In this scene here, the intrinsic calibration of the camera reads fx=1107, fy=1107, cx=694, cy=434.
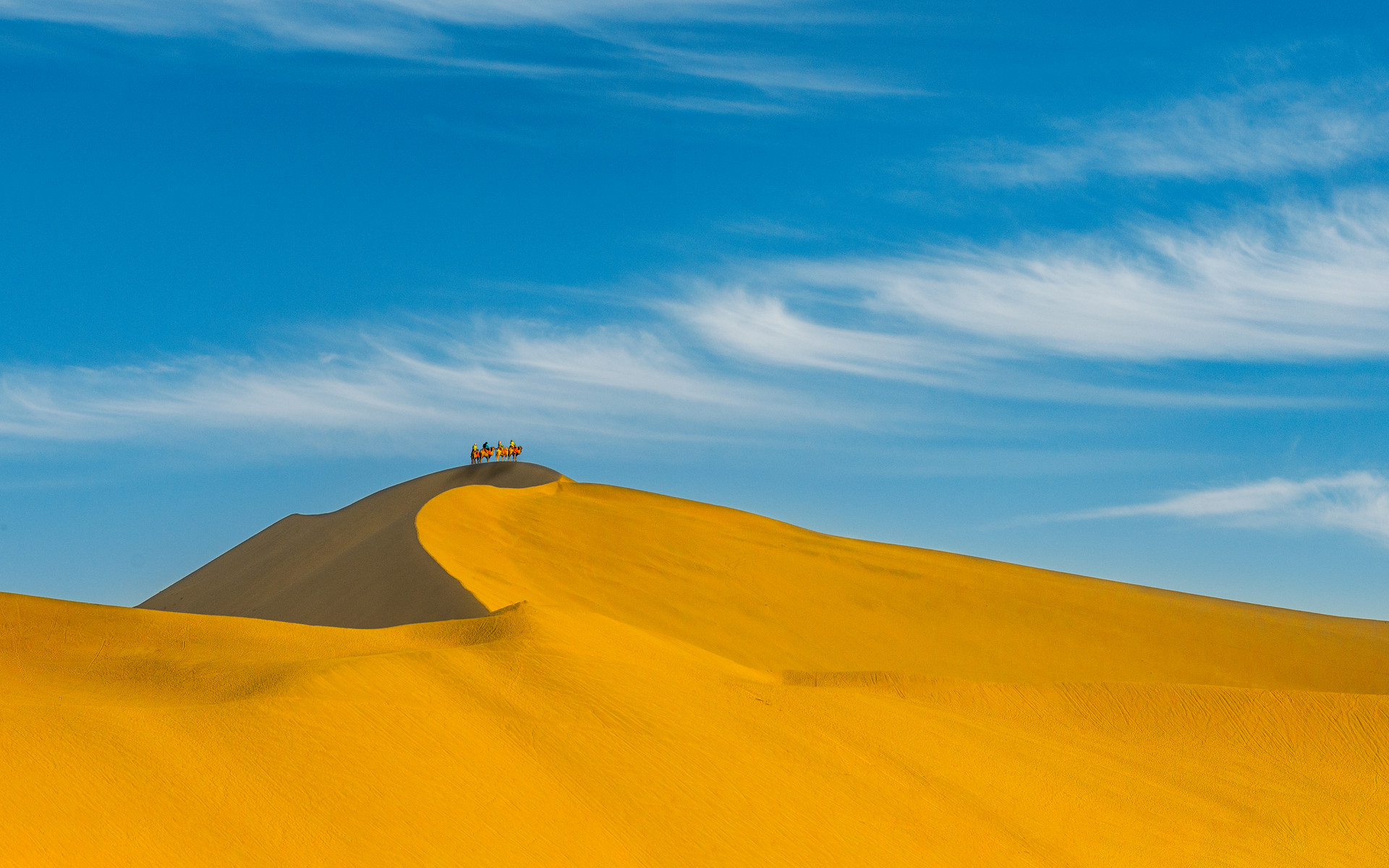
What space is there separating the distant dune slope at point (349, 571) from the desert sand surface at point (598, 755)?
116 centimetres

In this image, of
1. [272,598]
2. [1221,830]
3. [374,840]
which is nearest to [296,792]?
[374,840]

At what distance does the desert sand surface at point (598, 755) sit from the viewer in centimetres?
779

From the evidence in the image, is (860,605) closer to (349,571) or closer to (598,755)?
(349,571)

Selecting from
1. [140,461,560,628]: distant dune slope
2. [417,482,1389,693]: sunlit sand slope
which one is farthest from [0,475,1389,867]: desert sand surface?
[417,482,1389,693]: sunlit sand slope

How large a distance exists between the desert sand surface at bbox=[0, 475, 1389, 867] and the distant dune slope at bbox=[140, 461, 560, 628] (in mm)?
1158

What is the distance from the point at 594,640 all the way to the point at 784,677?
349cm

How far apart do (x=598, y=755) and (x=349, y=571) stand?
14518 millimetres

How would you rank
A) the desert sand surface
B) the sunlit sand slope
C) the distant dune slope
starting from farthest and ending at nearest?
the sunlit sand slope → the distant dune slope → the desert sand surface

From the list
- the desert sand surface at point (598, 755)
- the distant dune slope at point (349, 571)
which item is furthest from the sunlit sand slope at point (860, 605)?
the desert sand surface at point (598, 755)

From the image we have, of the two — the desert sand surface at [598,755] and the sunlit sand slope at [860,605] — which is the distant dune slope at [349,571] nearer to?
the sunlit sand slope at [860,605]

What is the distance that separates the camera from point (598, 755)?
380 inches

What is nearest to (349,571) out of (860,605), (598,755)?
(860,605)

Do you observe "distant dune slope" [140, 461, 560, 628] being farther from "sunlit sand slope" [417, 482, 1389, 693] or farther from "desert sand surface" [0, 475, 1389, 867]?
"desert sand surface" [0, 475, 1389, 867]

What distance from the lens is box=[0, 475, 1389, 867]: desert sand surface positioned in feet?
25.6
